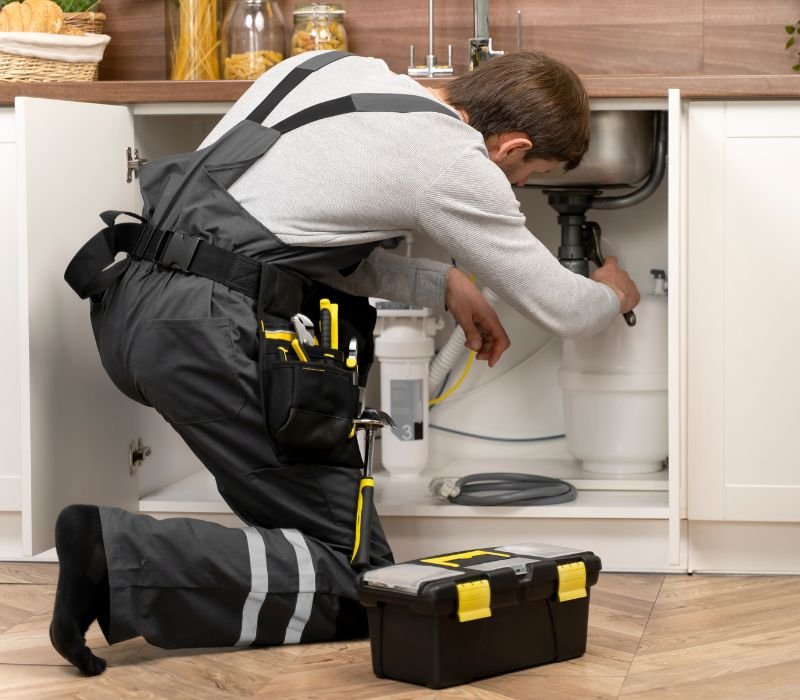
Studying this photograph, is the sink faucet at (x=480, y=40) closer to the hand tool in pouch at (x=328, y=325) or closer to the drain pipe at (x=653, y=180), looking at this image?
the drain pipe at (x=653, y=180)

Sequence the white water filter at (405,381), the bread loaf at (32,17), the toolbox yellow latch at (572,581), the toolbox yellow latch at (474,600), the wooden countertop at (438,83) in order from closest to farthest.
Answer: the toolbox yellow latch at (474,600)
the toolbox yellow latch at (572,581)
the wooden countertop at (438,83)
the bread loaf at (32,17)
the white water filter at (405,381)

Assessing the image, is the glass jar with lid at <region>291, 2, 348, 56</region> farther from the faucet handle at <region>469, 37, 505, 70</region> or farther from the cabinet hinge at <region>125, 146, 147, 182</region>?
the cabinet hinge at <region>125, 146, 147, 182</region>

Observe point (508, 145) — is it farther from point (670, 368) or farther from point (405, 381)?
point (405, 381)

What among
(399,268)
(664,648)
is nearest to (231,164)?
(399,268)

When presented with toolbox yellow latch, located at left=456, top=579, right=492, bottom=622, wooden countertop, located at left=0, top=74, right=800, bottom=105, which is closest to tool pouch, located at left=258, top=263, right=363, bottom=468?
toolbox yellow latch, located at left=456, top=579, right=492, bottom=622

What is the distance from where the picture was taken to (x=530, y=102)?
179 centimetres

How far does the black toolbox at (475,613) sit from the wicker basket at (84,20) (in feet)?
4.45

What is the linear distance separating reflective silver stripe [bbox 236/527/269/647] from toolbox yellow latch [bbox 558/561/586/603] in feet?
1.29

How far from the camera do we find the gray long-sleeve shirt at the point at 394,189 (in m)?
1.64

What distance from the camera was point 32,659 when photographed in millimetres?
1630

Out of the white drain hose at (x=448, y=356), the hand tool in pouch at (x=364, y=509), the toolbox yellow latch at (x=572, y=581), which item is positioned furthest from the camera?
the white drain hose at (x=448, y=356)

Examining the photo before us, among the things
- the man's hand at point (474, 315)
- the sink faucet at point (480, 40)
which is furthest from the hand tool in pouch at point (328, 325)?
the sink faucet at point (480, 40)

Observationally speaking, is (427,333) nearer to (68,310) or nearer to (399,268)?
(399,268)

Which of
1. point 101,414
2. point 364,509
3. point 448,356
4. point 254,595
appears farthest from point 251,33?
point 254,595
